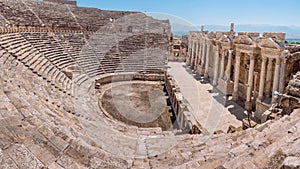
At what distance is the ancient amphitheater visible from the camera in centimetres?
371

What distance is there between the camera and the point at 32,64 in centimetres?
1202

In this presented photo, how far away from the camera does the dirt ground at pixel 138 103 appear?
11.0 metres

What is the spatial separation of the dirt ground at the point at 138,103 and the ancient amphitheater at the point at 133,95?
63mm

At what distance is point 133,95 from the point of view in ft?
49.9

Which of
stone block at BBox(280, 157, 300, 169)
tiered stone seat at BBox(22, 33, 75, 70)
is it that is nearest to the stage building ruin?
stone block at BBox(280, 157, 300, 169)

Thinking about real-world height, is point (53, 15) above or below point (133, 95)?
above

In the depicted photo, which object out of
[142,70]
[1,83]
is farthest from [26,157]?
[142,70]

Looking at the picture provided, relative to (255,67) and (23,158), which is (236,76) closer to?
(255,67)

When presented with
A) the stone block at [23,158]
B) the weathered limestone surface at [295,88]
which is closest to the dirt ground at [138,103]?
the weathered limestone surface at [295,88]

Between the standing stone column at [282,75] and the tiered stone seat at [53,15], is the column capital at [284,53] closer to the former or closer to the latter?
the standing stone column at [282,75]

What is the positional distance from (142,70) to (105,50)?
4.06 meters

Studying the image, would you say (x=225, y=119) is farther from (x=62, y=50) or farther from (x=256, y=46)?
(x=62, y=50)

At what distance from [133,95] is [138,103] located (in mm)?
1689

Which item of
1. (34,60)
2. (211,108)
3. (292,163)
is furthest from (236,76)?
(292,163)
